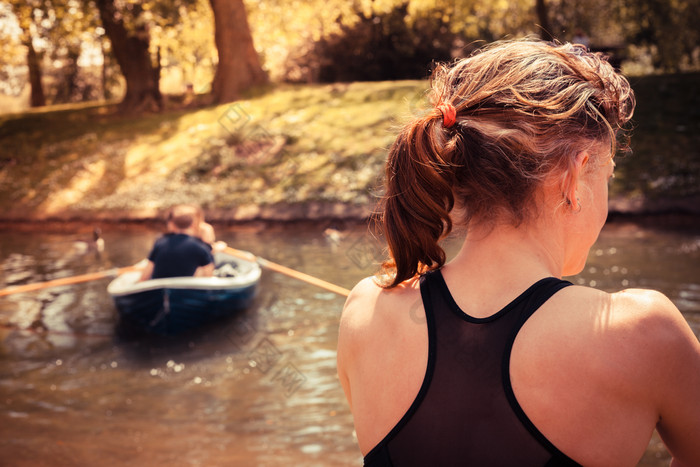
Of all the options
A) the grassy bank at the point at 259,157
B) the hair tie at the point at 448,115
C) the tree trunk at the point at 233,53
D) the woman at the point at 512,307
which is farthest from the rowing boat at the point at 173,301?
the tree trunk at the point at 233,53

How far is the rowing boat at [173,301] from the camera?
23.8 feet

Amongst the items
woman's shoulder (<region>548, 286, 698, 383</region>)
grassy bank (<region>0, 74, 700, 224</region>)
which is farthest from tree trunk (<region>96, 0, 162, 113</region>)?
woman's shoulder (<region>548, 286, 698, 383</region>)

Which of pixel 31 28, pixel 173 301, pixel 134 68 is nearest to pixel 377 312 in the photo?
pixel 173 301

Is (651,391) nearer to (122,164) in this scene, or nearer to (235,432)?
(235,432)

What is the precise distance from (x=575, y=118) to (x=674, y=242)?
1022 centimetres

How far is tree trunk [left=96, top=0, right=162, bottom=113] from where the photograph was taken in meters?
20.7

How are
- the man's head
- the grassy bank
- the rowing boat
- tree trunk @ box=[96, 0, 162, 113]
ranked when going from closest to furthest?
the rowing boat
the man's head
the grassy bank
tree trunk @ box=[96, 0, 162, 113]

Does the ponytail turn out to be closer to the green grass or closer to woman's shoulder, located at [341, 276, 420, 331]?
woman's shoulder, located at [341, 276, 420, 331]

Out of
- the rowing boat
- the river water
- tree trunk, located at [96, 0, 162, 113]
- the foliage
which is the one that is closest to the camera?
the river water

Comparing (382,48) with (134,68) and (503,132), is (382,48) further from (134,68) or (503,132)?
(503,132)

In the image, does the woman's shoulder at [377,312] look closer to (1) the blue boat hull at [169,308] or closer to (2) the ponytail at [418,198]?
(2) the ponytail at [418,198]

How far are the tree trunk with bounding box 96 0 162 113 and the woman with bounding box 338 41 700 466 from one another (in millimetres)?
20615

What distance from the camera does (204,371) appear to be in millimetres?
6352

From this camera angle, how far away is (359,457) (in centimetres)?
462
